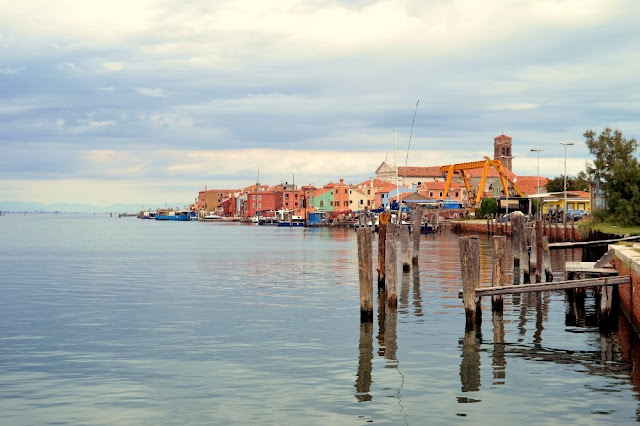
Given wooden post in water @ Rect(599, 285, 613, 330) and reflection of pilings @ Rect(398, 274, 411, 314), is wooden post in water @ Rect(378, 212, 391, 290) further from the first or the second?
wooden post in water @ Rect(599, 285, 613, 330)

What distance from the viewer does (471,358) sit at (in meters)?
19.4

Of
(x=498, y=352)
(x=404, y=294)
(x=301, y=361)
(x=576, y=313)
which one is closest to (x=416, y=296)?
(x=404, y=294)

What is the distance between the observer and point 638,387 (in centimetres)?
1616

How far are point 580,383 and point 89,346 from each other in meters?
13.0

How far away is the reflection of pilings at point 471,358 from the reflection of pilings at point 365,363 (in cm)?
209

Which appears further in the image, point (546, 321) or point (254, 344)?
point (546, 321)

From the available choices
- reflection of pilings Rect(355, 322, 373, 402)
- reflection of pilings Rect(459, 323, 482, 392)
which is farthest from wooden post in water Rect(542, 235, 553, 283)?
reflection of pilings Rect(355, 322, 373, 402)

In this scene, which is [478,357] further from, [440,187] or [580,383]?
[440,187]

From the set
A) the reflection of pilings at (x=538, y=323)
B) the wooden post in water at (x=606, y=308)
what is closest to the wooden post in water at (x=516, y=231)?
the reflection of pilings at (x=538, y=323)

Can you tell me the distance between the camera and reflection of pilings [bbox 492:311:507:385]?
1733 centimetres

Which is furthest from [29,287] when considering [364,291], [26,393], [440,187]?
[440,187]

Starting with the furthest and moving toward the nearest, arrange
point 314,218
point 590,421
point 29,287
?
point 314,218, point 29,287, point 590,421

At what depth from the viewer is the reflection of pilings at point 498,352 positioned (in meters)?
17.3

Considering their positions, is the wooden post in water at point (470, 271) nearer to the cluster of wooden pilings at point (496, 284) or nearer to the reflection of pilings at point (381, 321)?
the cluster of wooden pilings at point (496, 284)
